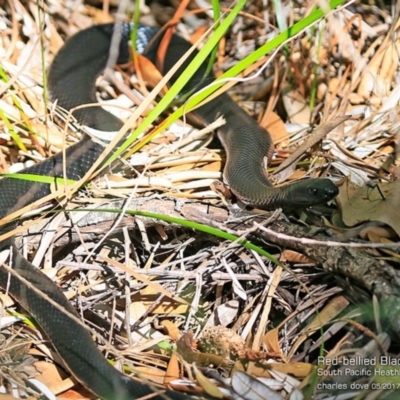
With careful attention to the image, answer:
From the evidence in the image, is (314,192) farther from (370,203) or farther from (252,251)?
(252,251)

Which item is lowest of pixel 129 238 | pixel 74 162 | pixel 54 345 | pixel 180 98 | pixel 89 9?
pixel 54 345

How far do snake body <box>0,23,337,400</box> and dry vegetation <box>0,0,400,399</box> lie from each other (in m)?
0.09

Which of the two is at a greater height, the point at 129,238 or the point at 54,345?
the point at 129,238

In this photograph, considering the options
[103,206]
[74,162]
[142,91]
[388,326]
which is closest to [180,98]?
[142,91]

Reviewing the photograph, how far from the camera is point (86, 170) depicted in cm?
301

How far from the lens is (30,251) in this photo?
2643 millimetres

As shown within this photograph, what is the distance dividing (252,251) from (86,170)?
3.41 feet

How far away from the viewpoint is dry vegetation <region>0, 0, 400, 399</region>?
214cm

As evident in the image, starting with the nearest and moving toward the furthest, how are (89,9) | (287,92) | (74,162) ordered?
1. (74,162)
2. (287,92)
3. (89,9)

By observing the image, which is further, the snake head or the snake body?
the snake head

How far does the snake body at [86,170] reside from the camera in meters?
2.19

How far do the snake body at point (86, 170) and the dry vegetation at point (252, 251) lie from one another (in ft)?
0.30

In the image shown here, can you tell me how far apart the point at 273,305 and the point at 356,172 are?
795mm

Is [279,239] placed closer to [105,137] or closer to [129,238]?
[129,238]
